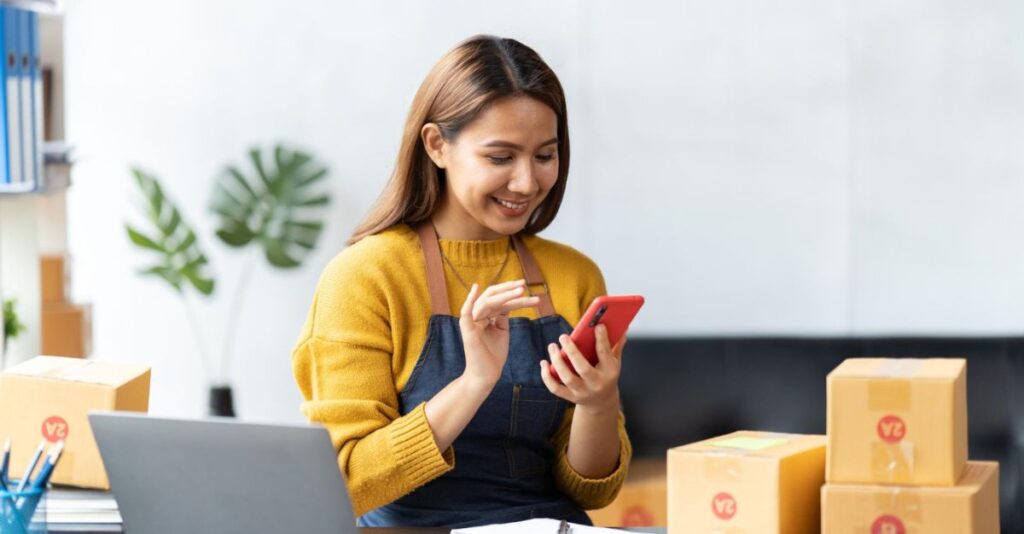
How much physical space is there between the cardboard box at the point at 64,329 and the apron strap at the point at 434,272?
2.17 m

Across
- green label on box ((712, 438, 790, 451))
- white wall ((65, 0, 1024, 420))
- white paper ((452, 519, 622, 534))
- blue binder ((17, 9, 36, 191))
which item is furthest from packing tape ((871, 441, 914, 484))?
white wall ((65, 0, 1024, 420))

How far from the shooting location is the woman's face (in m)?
1.82

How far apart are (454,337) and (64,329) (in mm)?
2343

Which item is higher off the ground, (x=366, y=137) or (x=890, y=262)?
(x=366, y=137)

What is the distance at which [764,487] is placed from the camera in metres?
1.31

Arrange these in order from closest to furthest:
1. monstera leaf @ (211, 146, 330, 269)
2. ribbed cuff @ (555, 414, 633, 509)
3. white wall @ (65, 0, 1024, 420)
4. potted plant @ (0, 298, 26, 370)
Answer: ribbed cuff @ (555, 414, 633, 509) < potted plant @ (0, 298, 26, 370) < white wall @ (65, 0, 1024, 420) < monstera leaf @ (211, 146, 330, 269)

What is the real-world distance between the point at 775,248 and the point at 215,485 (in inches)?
93.3

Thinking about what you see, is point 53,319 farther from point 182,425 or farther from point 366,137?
point 182,425

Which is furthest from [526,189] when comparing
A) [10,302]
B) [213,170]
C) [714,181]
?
[213,170]

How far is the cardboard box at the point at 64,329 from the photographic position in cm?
379

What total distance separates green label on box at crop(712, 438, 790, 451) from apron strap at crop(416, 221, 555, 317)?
1.89 ft

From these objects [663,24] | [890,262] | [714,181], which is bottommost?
[890,262]

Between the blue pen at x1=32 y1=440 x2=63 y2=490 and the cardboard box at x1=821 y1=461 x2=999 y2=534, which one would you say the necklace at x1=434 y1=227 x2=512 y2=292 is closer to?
the blue pen at x1=32 y1=440 x2=63 y2=490

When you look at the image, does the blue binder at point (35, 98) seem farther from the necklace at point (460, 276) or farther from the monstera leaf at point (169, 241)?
the monstera leaf at point (169, 241)
